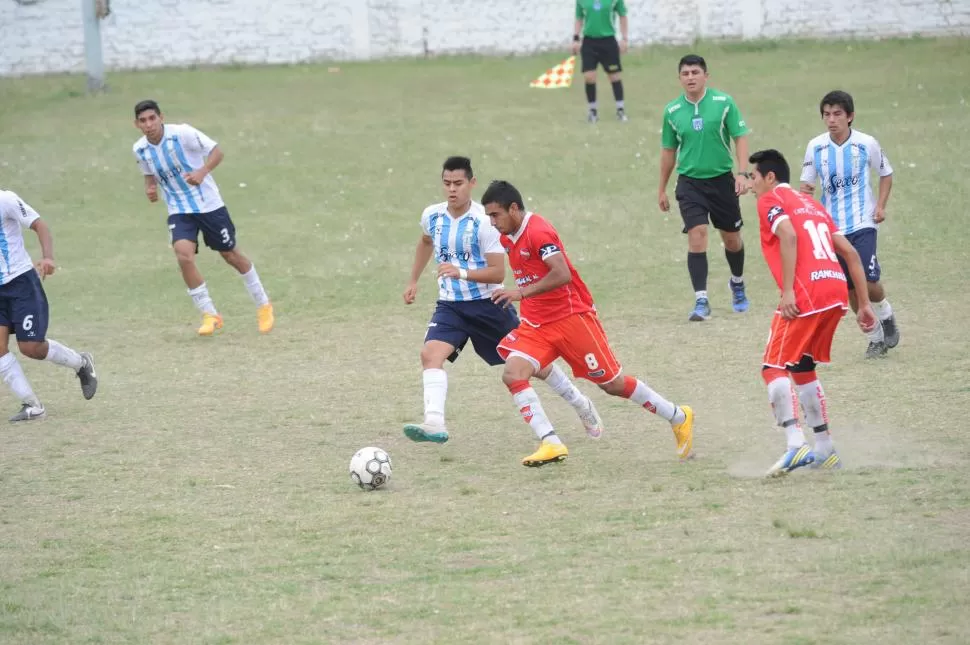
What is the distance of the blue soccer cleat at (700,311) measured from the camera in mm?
12711

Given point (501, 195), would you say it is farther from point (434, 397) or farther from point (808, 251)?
point (808, 251)

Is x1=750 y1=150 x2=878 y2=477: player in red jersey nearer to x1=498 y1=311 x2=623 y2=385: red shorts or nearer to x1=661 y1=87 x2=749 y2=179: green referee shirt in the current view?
x1=498 y1=311 x2=623 y2=385: red shorts

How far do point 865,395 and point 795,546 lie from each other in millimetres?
3450

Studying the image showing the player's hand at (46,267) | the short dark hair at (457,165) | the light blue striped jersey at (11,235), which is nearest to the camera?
the short dark hair at (457,165)

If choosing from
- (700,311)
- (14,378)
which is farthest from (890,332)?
(14,378)

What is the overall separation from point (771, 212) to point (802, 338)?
74cm

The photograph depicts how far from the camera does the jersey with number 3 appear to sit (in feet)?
27.1

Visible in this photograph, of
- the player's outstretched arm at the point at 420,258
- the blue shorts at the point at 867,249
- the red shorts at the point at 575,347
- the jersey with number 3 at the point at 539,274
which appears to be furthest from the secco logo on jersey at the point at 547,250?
the blue shorts at the point at 867,249

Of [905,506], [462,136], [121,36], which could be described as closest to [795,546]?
[905,506]

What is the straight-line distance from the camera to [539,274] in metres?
8.37

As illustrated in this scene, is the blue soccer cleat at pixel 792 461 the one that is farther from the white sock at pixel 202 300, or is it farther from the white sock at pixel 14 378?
the white sock at pixel 202 300

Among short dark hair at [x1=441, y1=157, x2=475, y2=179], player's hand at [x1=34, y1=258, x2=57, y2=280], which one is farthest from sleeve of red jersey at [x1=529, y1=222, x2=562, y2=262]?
player's hand at [x1=34, y1=258, x2=57, y2=280]

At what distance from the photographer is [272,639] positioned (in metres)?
5.71

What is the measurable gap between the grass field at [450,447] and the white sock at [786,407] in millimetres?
272
